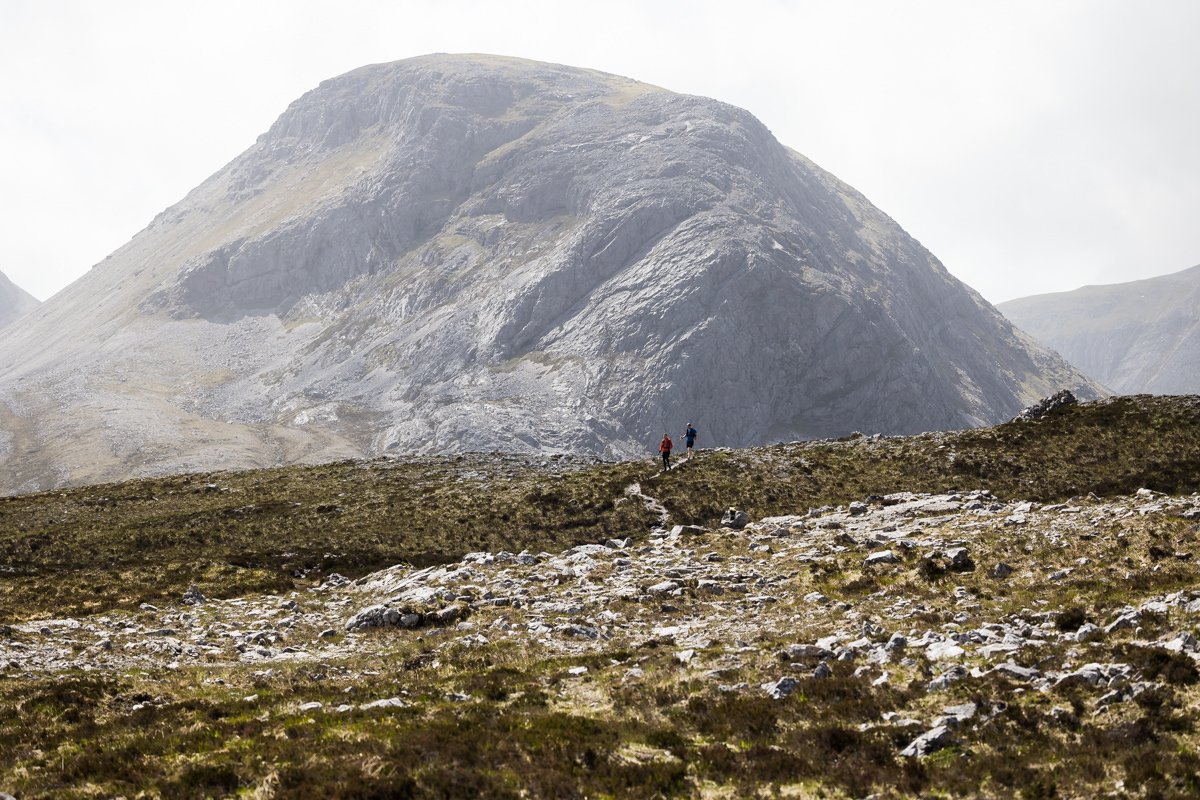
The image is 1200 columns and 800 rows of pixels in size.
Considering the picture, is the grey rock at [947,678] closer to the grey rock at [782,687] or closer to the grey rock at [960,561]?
the grey rock at [782,687]

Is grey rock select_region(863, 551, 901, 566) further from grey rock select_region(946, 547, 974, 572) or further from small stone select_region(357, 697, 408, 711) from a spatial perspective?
Answer: small stone select_region(357, 697, 408, 711)

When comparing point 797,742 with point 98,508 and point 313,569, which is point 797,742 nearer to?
point 313,569

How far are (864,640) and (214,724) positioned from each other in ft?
52.6

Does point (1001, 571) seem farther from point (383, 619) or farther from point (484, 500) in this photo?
point (484, 500)

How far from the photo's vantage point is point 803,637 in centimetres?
2341

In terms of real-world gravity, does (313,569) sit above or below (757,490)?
below

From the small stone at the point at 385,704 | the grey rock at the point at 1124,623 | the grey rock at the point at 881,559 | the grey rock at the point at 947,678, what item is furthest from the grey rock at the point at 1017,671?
the small stone at the point at 385,704

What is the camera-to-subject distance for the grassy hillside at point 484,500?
1668 inches

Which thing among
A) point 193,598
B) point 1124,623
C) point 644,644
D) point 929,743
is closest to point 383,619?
point 193,598

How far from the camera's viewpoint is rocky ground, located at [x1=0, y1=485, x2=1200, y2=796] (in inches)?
596

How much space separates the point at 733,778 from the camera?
1419 centimetres

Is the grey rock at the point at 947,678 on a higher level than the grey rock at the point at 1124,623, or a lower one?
lower

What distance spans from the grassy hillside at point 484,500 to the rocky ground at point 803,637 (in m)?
6.35

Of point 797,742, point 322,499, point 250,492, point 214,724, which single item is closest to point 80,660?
point 214,724
